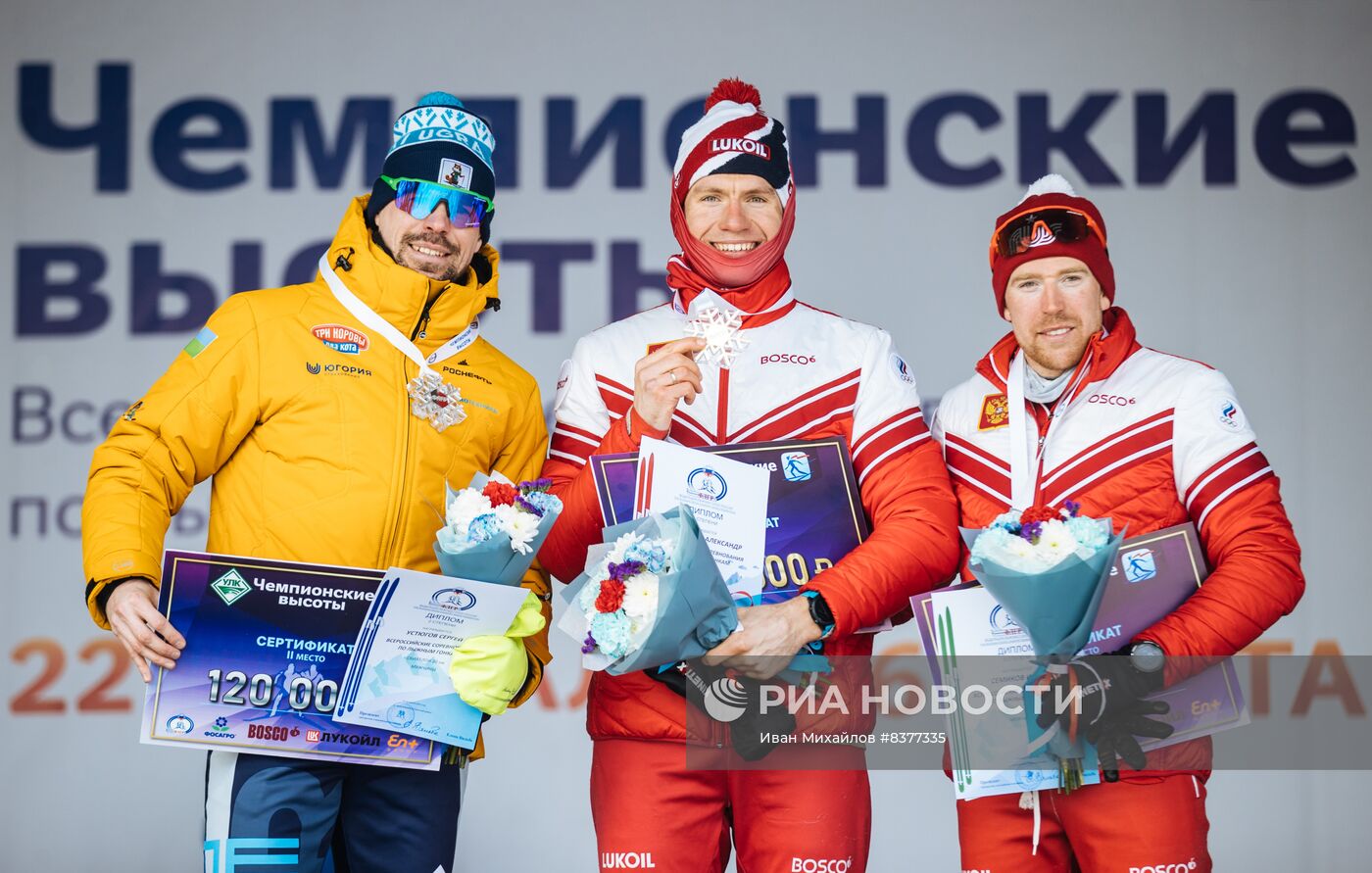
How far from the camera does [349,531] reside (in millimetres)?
2613

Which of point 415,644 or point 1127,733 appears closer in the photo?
point 1127,733

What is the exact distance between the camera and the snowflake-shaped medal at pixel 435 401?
106 inches

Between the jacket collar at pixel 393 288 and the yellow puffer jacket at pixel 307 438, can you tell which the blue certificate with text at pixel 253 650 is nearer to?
the yellow puffer jacket at pixel 307 438

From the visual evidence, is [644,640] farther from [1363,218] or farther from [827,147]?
[1363,218]

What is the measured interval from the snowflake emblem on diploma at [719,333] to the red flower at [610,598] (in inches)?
22.9

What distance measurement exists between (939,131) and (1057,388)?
225cm

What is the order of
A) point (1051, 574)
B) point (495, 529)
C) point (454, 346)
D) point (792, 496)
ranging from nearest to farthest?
point (1051, 574) → point (495, 529) → point (792, 496) → point (454, 346)

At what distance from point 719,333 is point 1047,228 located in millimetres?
664

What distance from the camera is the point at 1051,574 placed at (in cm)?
226

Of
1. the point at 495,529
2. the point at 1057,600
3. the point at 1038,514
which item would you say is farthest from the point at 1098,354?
the point at 495,529

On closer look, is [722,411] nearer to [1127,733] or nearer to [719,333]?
[719,333]

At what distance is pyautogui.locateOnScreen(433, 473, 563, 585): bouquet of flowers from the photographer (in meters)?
2.38

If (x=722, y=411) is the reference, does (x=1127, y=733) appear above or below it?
below

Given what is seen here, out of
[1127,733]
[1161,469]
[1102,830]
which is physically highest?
[1161,469]
